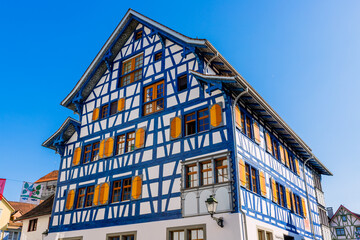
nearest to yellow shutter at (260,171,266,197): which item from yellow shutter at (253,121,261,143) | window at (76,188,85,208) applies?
yellow shutter at (253,121,261,143)

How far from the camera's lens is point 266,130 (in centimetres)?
1917

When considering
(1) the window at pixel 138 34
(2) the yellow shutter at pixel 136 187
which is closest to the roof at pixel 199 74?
(1) the window at pixel 138 34

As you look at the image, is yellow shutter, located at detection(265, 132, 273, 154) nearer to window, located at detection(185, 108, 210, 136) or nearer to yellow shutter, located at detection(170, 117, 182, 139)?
window, located at detection(185, 108, 210, 136)

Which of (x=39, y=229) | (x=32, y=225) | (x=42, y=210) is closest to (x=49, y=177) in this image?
(x=32, y=225)

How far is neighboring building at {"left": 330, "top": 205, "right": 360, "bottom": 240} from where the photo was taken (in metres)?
50.8

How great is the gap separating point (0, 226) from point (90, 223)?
23.6m

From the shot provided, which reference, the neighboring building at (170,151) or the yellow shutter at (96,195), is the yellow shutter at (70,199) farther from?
the yellow shutter at (96,195)

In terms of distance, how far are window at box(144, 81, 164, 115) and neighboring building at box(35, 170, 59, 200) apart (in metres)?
35.2

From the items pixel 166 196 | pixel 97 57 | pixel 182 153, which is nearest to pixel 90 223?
pixel 166 196

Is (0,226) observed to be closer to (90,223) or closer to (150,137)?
(90,223)

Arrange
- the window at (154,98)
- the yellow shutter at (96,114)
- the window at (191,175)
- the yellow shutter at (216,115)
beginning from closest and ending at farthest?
the window at (191,175) → the yellow shutter at (216,115) → the window at (154,98) → the yellow shutter at (96,114)

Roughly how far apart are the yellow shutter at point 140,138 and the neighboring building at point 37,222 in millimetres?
11287

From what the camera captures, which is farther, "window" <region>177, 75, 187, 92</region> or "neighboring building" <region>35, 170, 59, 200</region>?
"neighboring building" <region>35, 170, 59, 200</region>

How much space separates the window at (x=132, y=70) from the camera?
66.6 ft
